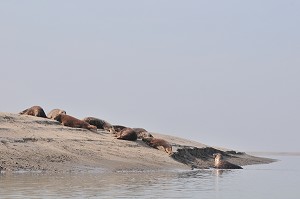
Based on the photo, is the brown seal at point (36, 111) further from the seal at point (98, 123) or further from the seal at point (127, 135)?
the seal at point (127, 135)

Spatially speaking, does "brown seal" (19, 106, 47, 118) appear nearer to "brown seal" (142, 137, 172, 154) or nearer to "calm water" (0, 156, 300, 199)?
"brown seal" (142, 137, 172, 154)

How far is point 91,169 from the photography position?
20219 millimetres

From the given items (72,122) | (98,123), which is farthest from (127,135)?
(98,123)

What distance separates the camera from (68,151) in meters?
21.4

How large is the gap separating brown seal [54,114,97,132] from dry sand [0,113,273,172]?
596 millimetres

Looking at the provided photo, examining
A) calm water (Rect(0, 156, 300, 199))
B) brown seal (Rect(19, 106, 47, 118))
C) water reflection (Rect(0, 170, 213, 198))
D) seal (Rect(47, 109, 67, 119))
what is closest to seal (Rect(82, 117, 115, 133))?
seal (Rect(47, 109, 67, 119))

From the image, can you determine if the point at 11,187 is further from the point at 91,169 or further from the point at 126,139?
the point at 126,139

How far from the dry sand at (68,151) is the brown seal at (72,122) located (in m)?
0.60

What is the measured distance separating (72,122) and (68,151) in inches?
202

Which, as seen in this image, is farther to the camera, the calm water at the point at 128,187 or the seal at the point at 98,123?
the seal at the point at 98,123

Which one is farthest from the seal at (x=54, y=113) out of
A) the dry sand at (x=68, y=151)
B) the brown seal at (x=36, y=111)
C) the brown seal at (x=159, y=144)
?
the brown seal at (x=159, y=144)

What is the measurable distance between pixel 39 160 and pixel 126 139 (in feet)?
23.2

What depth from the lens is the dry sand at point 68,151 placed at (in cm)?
1958

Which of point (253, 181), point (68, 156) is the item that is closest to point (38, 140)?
point (68, 156)
